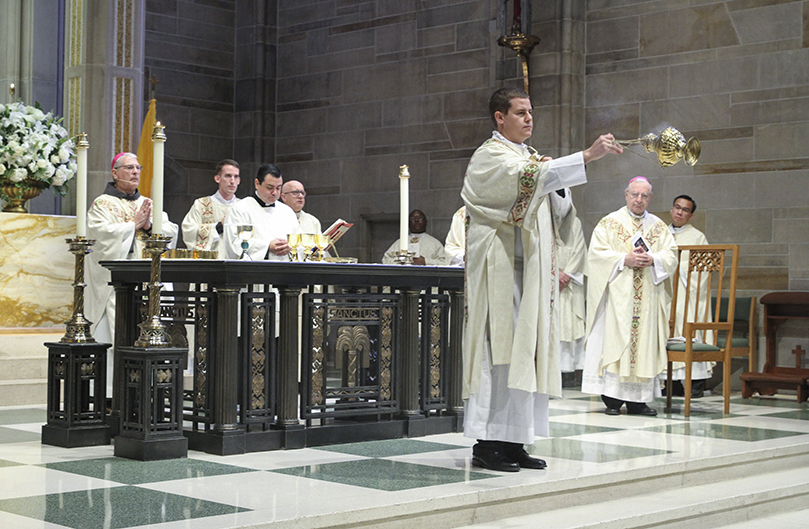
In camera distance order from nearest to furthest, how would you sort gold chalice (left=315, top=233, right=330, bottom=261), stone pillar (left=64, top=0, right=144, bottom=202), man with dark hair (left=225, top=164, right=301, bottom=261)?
gold chalice (left=315, top=233, right=330, bottom=261) → man with dark hair (left=225, top=164, right=301, bottom=261) → stone pillar (left=64, top=0, right=144, bottom=202)

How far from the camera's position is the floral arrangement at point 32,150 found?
7609 millimetres

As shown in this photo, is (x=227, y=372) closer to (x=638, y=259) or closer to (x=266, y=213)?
(x=266, y=213)

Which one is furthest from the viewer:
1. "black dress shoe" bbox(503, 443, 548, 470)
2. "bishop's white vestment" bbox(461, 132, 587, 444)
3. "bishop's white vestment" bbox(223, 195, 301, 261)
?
"bishop's white vestment" bbox(223, 195, 301, 261)

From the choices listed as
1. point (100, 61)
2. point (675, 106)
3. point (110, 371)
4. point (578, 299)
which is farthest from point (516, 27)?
point (110, 371)

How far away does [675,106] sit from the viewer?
9945 mm

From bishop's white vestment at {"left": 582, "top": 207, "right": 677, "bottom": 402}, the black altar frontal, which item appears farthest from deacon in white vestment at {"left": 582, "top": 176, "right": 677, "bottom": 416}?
the black altar frontal

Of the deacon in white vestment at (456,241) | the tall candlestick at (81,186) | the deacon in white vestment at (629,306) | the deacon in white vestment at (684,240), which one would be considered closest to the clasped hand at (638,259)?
the deacon in white vestment at (629,306)

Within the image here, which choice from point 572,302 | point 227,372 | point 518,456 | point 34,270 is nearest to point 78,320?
point 227,372

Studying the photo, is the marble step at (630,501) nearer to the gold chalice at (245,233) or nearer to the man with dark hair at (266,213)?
the gold chalice at (245,233)

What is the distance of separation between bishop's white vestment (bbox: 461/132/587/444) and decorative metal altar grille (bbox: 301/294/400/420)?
1074 mm

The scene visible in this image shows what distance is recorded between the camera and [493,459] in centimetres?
481

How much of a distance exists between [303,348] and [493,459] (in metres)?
1.31

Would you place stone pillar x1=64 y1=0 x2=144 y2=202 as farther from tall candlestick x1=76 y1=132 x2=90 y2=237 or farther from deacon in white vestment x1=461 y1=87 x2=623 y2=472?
deacon in white vestment x1=461 y1=87 x2=623 y2=472

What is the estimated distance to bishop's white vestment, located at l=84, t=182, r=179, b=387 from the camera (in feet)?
22.8
